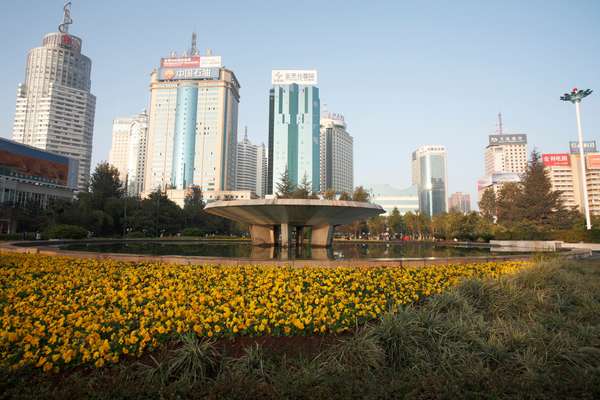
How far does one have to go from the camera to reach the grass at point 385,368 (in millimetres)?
2961

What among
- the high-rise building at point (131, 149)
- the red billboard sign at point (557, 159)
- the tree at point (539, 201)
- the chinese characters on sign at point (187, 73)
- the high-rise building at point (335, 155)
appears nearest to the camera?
the tree at point (539, 201)

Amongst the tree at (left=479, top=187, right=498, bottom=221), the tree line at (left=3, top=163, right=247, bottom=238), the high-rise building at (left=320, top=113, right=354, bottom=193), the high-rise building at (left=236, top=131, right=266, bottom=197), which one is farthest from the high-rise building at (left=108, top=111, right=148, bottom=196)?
the tree at (left=479, top=187, right=498, bottom=221)

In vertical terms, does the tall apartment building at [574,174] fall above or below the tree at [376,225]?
above

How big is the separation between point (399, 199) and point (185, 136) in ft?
273

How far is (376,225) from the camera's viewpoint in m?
71.6

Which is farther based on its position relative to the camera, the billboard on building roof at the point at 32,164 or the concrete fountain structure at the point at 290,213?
the billboard on building roof at the point at 32,164

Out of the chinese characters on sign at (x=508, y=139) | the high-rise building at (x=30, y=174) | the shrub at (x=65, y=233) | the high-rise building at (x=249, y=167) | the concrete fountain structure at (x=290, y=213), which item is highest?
the chinese characters on sign at (x=508, y=139)

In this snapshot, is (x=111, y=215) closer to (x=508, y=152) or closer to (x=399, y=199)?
(x=399, y=199)

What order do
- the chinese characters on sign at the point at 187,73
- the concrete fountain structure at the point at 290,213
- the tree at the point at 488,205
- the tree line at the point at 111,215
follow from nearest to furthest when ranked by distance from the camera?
the concrete fountain structure at the point at 290,213, the tree line at the point at 111,215, the tree at the point at 488,205, the chinese characters on sign at the point at 187,73

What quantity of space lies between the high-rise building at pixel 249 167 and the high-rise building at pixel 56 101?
6508 cm

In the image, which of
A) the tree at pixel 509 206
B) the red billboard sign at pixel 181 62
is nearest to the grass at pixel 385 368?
the tree at pixel 509 206

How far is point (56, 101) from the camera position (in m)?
141

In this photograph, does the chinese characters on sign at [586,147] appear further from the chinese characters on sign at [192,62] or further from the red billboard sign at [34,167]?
the red billboard sign at [34,167]

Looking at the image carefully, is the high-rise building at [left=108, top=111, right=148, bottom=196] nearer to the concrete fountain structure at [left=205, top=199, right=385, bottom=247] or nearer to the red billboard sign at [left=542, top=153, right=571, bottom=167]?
the concrete fountain structure at [left=205, top=199, right=385, bottom=247]
